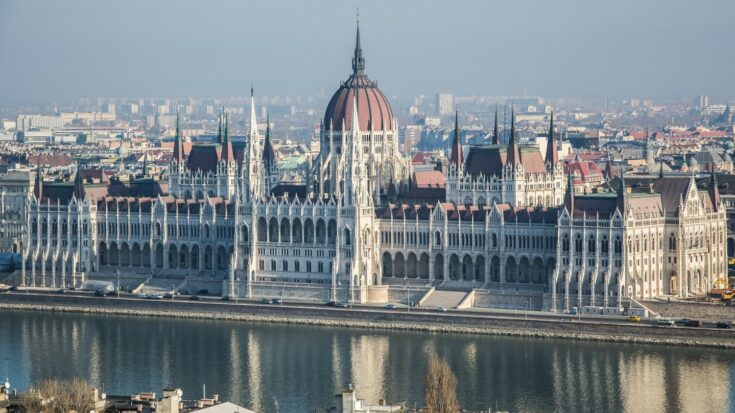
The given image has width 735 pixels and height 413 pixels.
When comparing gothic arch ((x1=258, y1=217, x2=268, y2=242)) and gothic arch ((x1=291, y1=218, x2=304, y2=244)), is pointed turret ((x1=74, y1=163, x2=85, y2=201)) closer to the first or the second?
gothic arch ((x1=258, y1=217, x2=268, y2=242))

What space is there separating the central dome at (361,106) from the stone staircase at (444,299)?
1701cm

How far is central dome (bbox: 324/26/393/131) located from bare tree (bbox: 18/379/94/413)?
6245 centimetres

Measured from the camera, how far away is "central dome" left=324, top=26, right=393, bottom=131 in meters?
146

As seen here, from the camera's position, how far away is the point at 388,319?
127875 mm

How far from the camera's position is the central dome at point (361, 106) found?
146 meters

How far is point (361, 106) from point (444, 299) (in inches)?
759

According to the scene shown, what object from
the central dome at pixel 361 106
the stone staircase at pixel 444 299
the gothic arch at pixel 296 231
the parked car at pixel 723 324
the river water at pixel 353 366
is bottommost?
the river water at pixel 353 366

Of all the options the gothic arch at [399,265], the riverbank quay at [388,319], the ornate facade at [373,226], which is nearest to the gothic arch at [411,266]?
the ornate facade at [373,226]

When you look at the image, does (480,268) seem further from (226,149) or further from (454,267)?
(226,149)

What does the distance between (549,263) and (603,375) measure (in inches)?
790

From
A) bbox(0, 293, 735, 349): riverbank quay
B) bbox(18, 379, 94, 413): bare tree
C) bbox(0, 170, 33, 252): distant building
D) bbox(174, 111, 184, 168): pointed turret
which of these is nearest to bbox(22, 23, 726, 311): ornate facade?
bbox(174, 111, 184, 168): pointed turret

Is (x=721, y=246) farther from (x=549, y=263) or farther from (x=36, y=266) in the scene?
(x=36, y=266)

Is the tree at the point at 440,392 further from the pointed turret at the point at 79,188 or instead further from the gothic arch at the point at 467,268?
the pointed turret at the point at 79,188

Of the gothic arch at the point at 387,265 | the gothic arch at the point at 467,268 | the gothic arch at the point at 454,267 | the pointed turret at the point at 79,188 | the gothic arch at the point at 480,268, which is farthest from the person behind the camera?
the pointed turret at the point at 79,188
